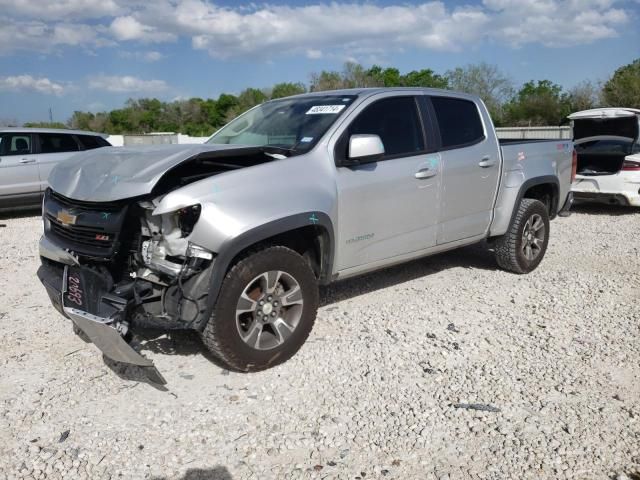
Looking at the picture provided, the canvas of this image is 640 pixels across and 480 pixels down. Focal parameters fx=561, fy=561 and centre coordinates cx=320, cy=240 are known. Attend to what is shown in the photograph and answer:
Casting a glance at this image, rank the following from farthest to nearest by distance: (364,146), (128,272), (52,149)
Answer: (52,149)
(364,146)
(128,272)

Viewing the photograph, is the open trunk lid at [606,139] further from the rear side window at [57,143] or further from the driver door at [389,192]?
the rear side window at [57,143]

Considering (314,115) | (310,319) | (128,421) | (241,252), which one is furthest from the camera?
(314,115)

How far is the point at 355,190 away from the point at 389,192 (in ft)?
1.24

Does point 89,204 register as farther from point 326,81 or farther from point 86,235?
point 326,81

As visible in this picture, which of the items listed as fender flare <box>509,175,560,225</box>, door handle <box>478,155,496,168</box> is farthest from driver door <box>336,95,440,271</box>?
fender flare <box>509,175,560,225</box>

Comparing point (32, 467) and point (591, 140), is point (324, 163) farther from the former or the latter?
point (591, 140)

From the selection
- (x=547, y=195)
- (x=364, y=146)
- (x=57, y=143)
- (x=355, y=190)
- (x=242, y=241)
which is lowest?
(x=547, y=195)

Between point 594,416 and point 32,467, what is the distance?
309 centimetres

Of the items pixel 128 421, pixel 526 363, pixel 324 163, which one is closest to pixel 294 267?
pixel 324 163

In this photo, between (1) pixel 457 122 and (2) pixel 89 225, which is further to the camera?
(1) pixel 457 122

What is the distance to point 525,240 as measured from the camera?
605 cm

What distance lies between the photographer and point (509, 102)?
48.4 meters

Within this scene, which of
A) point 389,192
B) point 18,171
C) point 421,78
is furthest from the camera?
point 421,78

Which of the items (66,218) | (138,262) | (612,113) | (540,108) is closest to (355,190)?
(138,262)
